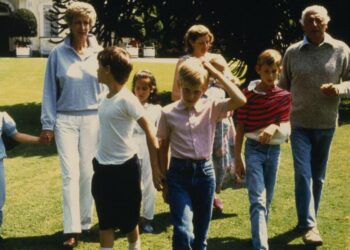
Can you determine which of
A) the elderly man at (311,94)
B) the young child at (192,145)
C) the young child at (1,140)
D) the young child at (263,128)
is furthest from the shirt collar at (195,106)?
the young child at (1,140)

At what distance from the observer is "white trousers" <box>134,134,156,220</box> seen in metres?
5.82

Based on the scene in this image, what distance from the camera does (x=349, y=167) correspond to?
8500 mm

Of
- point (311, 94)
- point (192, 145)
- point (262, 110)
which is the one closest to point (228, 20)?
point (311, 94)

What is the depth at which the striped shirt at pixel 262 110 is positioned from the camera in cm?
497

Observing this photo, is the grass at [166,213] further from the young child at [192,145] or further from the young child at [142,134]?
the young child at [192,145]

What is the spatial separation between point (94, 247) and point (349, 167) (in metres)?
4.39

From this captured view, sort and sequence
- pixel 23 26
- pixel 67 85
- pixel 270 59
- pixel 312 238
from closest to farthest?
pixel 270 59 → pixel 312 238 → pixel 67 85 → pixel 23 26

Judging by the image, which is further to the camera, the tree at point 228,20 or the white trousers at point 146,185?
the tree at point 228,20

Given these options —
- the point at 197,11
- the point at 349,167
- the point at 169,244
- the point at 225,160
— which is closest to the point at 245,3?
the point at 197,11

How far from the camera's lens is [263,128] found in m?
4.95

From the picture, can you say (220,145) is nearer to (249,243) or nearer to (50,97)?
(249,243)

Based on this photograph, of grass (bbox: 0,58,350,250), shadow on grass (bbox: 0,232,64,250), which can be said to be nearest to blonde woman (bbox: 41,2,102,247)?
shadow on grass (bbox: 0,232,64,250)

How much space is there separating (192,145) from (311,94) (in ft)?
5.20

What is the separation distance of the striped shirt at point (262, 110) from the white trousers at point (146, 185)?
1227 millimetres
